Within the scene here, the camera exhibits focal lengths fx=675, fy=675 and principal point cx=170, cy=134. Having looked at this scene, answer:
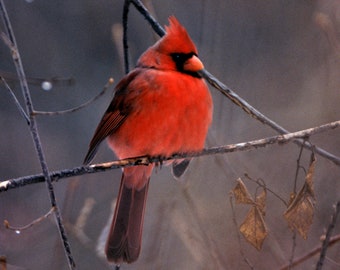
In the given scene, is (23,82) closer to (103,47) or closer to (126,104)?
(126,104)

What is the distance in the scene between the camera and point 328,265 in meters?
3.21

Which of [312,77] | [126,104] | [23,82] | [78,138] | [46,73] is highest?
[46,73]

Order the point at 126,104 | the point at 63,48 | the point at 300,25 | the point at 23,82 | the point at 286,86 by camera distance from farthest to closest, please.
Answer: the point at 63,48, the point at 300,25, the point at 286,86, the point at 126,104, the point at 23,82

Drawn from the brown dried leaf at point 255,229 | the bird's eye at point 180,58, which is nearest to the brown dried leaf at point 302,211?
the brown dried leaf at point 255,229

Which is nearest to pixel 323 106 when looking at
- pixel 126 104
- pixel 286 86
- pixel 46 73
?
pixel 286 86

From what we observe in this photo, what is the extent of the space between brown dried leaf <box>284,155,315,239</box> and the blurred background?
614 mm

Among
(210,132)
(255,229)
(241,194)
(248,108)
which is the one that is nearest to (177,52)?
(210,132)

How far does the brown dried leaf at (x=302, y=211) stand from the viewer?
87.6 inches

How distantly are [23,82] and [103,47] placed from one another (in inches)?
141

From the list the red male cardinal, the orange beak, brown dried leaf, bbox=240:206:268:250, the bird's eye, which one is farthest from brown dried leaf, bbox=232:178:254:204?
the bird's eye

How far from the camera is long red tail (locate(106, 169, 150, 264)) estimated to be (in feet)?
10.4

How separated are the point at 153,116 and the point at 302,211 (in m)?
0.94

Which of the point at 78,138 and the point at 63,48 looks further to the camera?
the point at 63,48

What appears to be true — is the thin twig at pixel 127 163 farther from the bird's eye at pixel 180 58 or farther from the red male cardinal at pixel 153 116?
the bird's eye at pixel 180 58
